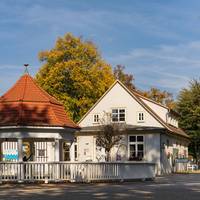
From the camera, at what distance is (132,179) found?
1205 inches

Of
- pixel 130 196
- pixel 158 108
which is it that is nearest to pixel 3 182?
pixel 130 196

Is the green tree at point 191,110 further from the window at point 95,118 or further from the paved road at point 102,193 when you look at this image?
the paved road at point 102,193

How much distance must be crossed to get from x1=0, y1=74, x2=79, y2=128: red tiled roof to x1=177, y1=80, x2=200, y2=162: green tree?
35.4 meters

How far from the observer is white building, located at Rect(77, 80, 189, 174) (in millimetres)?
48000

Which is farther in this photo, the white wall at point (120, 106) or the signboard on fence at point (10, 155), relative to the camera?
the white wall at point (120, 106)

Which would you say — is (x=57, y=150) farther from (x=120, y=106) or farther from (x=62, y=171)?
(x=120, y=106)

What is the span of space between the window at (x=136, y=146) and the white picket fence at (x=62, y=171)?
59.9 feet

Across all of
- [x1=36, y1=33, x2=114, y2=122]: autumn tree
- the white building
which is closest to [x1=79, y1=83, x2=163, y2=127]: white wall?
the white building

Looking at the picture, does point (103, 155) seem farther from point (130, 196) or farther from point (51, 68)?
point (130, 196)

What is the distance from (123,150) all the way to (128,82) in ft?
111

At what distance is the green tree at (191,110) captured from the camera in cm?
6538

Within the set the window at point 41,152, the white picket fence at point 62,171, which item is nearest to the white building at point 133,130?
the window at point 41,152

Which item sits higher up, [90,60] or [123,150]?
[90,60]

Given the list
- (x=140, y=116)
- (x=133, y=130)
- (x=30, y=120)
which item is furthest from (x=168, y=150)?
(x=30, y=120)
